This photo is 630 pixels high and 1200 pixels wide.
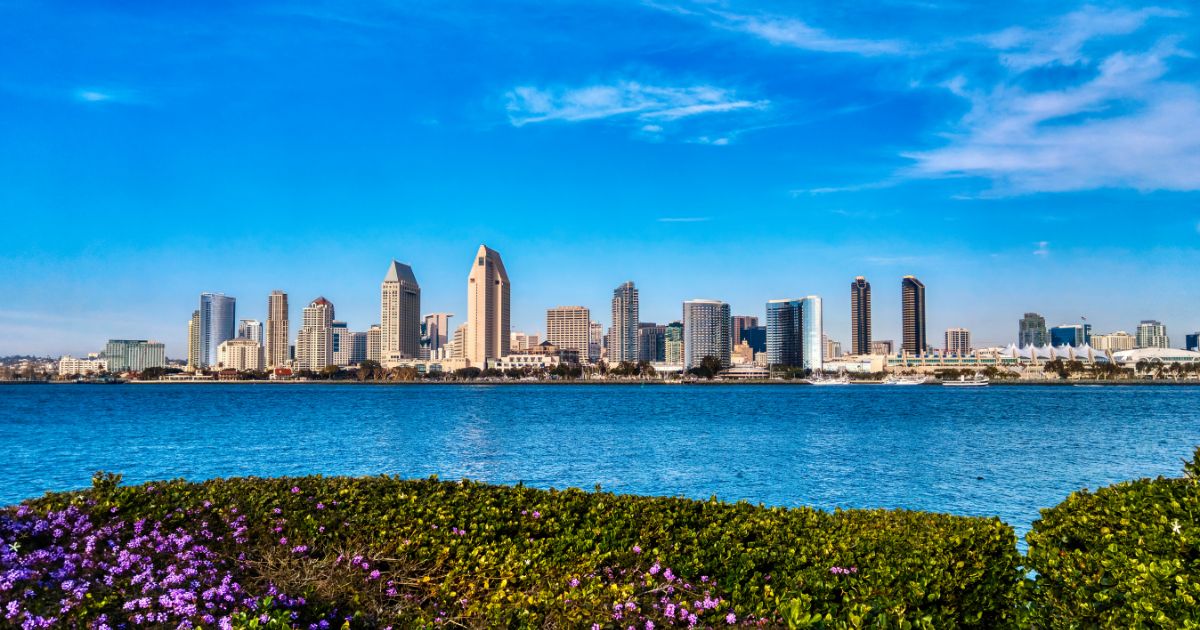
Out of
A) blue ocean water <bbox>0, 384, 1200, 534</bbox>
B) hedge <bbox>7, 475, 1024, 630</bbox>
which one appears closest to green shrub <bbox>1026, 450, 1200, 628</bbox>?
hedge <bbox>7, 475, 1024, 630</bbox>

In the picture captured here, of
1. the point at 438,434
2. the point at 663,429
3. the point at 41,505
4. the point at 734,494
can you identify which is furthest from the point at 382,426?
the point at 41,505

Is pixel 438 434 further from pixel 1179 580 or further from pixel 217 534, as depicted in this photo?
pixel 1179 580

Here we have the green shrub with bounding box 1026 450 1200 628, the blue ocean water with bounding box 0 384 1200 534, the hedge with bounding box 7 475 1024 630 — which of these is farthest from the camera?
the blue ocean water with bounding box 0 384 1200 534

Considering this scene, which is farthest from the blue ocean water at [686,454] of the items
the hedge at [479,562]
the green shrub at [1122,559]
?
the hedge at [479,562]

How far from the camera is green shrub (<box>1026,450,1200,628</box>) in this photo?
17.8 ft

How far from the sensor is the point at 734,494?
79.7ft

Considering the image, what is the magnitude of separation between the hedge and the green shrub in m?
0.55

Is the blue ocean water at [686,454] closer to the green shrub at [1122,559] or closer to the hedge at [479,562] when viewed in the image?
the green shrub at [1122,559]

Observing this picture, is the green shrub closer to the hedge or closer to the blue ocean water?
the hedge

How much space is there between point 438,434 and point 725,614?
167ft

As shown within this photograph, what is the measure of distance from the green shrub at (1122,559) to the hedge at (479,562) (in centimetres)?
55

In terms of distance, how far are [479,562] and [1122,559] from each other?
5.25 m

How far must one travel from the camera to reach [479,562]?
24.7 ft

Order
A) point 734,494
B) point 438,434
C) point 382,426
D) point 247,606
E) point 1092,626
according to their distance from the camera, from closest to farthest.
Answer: point 1092,626 → point 247,606 → point 734,494 → point 438,434 → point 382,426
